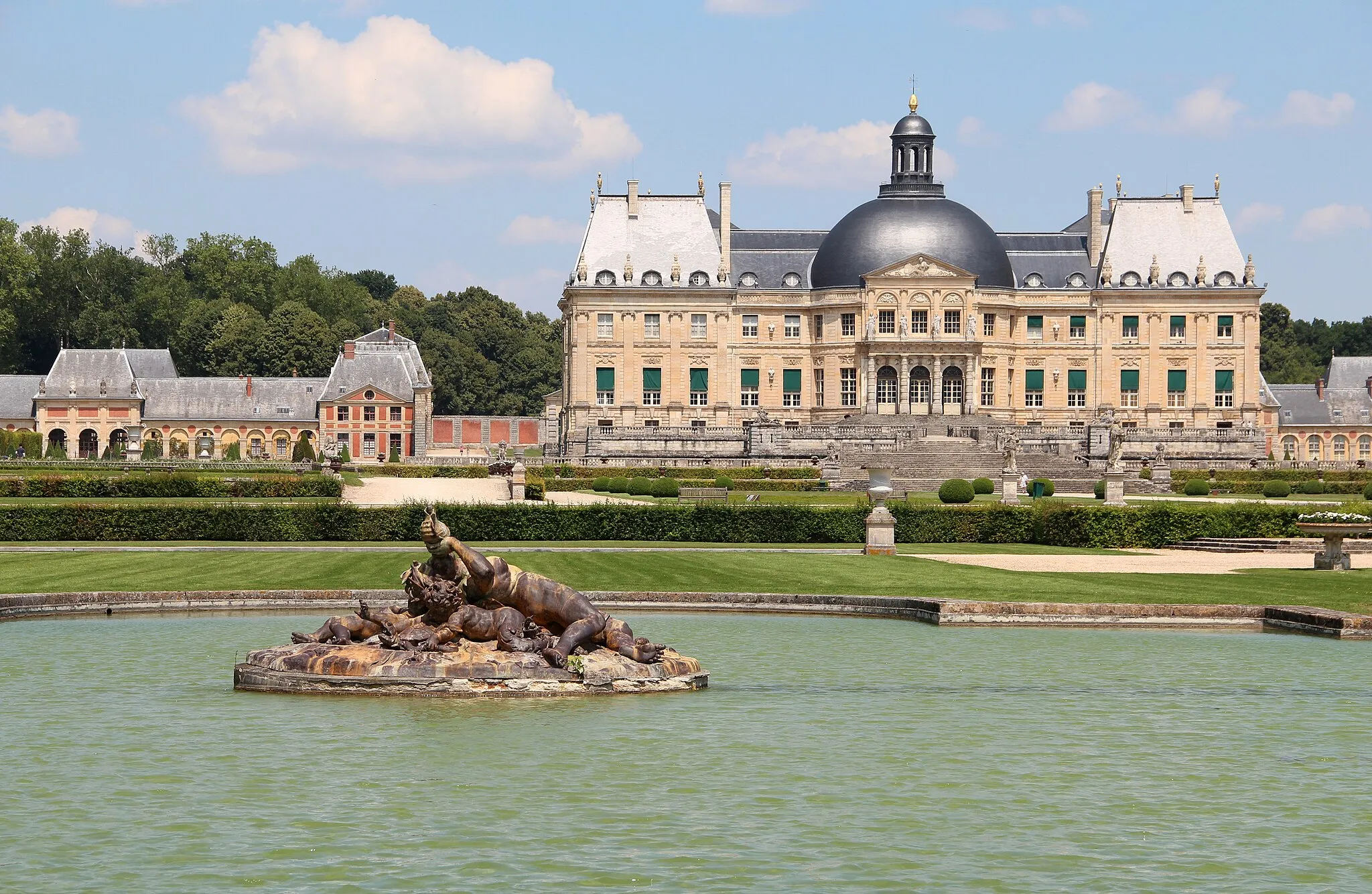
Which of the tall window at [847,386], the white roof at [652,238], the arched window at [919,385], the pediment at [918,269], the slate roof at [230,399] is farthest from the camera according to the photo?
the slate roof at [230,399]

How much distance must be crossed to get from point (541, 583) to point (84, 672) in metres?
5.40

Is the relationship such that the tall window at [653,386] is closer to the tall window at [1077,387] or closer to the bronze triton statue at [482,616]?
the tall window at [1077,387]

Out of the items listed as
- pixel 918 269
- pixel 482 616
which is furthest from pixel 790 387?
pixel 482 616

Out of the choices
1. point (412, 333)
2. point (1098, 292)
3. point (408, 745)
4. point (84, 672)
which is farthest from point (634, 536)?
point (412, 333)

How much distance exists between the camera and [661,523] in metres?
40.4

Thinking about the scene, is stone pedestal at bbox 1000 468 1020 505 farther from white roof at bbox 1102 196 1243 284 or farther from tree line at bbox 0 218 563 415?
tree line at bbox 0 218 563 415

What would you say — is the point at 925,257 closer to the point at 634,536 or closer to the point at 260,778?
the point at 634,536

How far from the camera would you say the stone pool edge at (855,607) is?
2452 centimetres

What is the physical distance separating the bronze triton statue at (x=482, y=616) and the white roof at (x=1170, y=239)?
80484 millimetres

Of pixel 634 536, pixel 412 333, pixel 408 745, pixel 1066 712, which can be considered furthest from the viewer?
pixel 412 333

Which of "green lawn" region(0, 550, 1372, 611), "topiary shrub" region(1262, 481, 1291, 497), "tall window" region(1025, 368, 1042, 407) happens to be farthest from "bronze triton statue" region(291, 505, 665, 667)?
"tall window" region(1025, 368, 1042, 407)

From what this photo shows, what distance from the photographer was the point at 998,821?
12859mm

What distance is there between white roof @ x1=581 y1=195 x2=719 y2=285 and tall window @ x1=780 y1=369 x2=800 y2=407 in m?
6.39

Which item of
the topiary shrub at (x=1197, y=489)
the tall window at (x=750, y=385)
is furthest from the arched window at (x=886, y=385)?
the topiary shrub at (x=1197, y=489)
